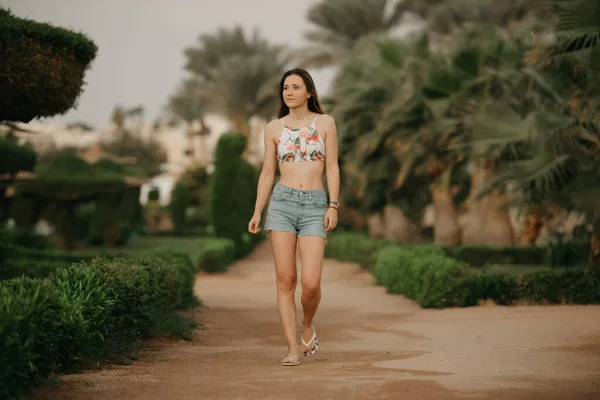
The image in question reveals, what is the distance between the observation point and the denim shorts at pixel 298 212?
639 centimetres

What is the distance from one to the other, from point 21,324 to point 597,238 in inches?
402

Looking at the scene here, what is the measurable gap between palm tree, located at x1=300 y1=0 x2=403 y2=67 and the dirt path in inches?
949

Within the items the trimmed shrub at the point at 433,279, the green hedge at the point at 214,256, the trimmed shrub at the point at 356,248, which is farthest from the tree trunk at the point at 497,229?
the trimmed shrub at the point at 433,279

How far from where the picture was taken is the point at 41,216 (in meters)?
31.0

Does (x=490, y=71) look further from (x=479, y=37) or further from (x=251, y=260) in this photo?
(x=251, y=260)

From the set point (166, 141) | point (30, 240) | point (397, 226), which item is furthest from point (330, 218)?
point (166, 141)

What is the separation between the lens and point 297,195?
6.39 metres

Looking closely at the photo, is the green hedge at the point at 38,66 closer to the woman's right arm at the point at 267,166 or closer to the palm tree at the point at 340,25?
the woman's right arm at the point at 267,166

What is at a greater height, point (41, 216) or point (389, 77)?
point (389, 77)

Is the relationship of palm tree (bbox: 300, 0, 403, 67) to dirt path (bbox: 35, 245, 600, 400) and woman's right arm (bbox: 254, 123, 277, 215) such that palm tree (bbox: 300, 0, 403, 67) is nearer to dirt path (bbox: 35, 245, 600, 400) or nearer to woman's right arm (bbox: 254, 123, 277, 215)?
dirt path (bbox: 35, 245, 600, 400)

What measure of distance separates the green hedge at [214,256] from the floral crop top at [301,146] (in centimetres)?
1555

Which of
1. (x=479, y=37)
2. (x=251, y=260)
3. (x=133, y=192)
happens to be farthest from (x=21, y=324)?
(x=133, y=192)

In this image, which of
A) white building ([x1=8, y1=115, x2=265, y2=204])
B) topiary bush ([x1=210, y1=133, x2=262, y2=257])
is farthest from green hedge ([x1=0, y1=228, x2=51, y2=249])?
white building ([x1=8, y1=115, x2=265, y2=204])

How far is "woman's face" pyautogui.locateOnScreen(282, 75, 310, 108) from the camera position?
657cm
